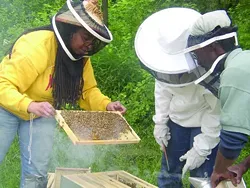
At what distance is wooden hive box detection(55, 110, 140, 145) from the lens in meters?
2.88

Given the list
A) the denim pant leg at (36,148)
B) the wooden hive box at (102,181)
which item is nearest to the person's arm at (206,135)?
the wooden hive box at (102,181)

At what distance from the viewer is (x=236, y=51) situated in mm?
2541

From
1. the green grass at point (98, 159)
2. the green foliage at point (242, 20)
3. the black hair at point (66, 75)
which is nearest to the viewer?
the black hair at point (66, 75)

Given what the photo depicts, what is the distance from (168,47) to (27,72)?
0.78 meters

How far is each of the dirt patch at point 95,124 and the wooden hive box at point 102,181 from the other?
0.81 feet

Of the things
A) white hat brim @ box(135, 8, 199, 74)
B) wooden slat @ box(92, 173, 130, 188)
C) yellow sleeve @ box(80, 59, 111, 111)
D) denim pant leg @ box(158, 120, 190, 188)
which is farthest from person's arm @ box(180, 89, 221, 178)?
yellow sleeve @ box(80, 59, 111, 111)

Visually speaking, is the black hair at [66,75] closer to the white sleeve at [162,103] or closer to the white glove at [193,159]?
the white sleeve at [162,103]

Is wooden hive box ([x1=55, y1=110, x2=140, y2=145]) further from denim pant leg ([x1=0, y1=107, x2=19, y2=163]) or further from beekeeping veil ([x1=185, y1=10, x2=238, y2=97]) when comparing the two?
beekeeping veil ([x1=185, y1=10, x2=238, y2=97])

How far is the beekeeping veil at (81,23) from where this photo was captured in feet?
9.76

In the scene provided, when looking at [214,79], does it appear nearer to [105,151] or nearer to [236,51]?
[236,51]

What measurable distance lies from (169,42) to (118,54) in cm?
323

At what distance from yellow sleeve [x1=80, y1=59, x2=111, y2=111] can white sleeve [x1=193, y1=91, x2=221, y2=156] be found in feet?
1.95

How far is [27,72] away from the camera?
115 inches

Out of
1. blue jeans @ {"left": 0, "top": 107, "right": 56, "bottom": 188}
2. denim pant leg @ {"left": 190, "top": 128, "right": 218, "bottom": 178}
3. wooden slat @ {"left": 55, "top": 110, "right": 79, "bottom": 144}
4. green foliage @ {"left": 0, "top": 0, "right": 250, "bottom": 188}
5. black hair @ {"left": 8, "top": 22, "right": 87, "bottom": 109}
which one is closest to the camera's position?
wooden slat @ {"left": 55, "top": 110, "right": 79, "bottom": 144}
